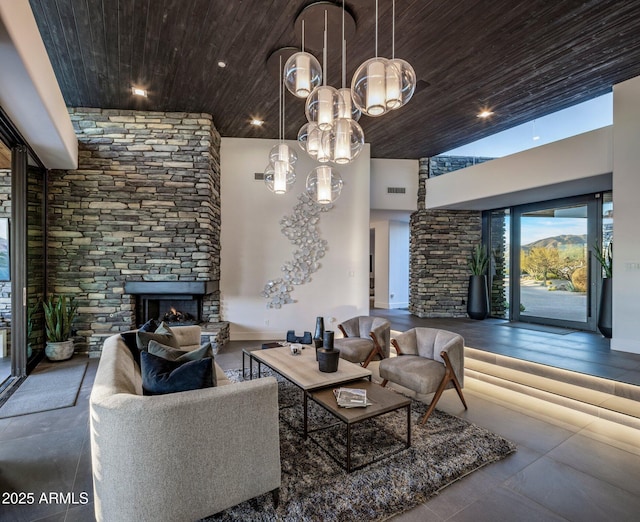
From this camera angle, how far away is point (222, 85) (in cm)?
429

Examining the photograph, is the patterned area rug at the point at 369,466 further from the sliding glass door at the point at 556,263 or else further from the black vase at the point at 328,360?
the sliding glass door at the point at 556,263

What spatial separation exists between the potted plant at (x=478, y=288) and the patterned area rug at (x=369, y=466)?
4.43 m

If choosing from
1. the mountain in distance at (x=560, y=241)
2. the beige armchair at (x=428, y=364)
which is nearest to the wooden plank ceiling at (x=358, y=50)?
the mountain in distance at (x=560, y=241)

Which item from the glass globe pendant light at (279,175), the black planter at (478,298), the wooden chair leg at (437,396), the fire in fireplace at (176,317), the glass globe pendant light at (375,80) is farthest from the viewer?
the black planter at (478,298)

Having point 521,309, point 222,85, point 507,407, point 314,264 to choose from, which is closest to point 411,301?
point 521,309

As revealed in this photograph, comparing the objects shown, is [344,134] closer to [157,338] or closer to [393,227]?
[157,338]

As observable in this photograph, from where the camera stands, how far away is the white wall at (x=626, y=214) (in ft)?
13.6

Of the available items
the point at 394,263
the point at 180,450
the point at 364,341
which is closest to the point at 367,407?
the point at 180,450

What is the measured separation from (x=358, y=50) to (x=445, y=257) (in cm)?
502

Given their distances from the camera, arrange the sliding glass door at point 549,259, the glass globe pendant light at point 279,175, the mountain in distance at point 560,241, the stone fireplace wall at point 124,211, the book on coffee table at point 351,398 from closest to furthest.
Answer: the book on coffee table at point 351,398 → the glass globe pendant light at point 279,175 → the stone fireplace wall at point 124,211 → the sliding glass door at point 549,259 → the mountain in distance at point 560,241

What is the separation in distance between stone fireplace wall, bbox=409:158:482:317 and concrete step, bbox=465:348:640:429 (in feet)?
9.82

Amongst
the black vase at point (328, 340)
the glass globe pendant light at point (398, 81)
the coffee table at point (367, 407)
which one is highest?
the glass globe pendant light at point (398, 81)

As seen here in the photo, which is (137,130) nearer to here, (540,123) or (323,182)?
(323,182)

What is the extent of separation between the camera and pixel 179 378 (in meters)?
1.81
